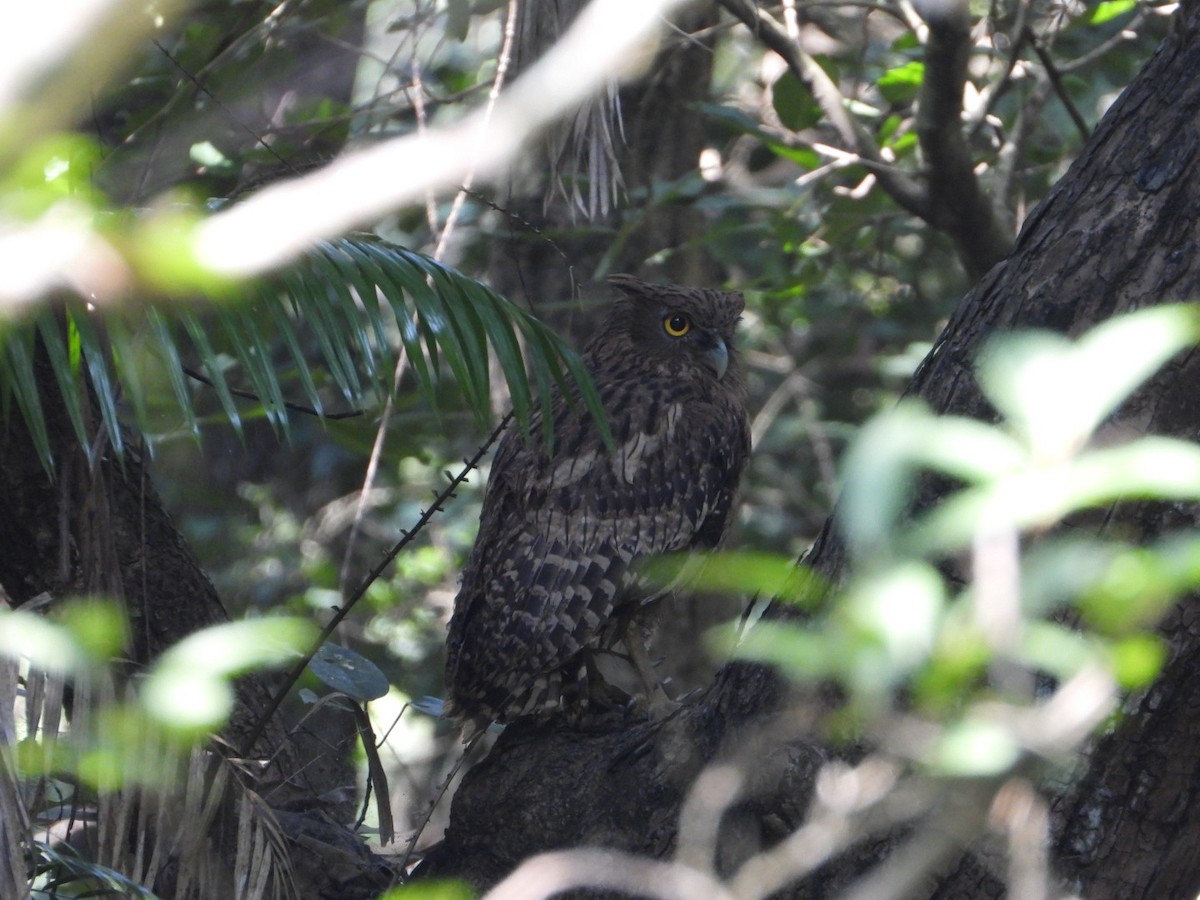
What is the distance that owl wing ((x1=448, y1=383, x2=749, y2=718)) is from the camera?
346cm

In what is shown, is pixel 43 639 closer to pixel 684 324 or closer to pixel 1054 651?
pixel 1054 651

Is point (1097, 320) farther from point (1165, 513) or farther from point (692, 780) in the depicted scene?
point (692, 780)

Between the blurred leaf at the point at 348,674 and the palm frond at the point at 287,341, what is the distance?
0.71 meters

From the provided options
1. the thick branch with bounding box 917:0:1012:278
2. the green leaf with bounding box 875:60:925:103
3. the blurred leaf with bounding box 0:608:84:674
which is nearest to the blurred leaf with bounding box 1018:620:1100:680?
the blurred leaf with bounding box 0:608:84:674

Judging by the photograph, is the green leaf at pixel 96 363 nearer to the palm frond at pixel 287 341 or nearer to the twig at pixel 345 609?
the palm frond at pixel 287 341

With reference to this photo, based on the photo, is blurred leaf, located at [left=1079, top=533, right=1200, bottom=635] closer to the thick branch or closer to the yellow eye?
the thick branch

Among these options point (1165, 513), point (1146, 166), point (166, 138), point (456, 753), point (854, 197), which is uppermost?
point (166, 138)

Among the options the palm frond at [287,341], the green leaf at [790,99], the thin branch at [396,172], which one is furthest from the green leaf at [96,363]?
the green leaf at [790,99]

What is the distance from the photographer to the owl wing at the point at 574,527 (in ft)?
11.4

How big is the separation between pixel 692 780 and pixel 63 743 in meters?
1.08

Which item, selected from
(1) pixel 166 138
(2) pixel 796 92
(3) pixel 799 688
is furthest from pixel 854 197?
(3) pixel 799 688

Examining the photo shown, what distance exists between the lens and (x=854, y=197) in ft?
14.6

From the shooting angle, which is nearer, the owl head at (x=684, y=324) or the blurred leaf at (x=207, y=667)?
the blurred leaf at (x=207, y=667)

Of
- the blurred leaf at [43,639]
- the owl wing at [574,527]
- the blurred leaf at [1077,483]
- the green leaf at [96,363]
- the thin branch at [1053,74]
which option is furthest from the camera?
the thin branch at [1053,74]
